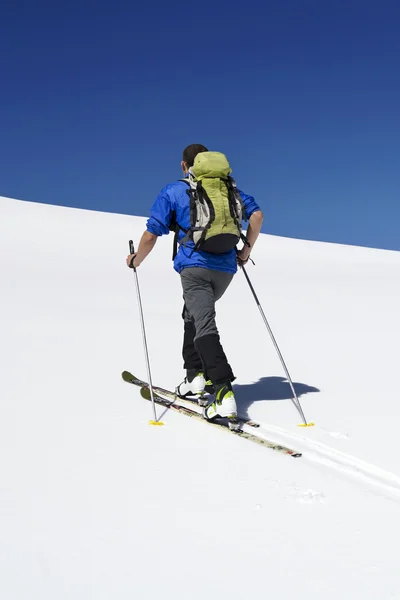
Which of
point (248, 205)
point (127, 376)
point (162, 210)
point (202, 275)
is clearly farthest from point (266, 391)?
point (162, 210)

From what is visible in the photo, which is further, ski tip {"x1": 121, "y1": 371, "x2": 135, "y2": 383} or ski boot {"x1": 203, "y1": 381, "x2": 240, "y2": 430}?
ski tip {"x1": 121, "y1": 371, "x2": 135, "y2": 383}

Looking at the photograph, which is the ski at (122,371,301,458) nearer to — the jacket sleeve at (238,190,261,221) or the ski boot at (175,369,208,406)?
the ski boot at (175,369,208,406)

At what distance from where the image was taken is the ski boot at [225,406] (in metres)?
4.55

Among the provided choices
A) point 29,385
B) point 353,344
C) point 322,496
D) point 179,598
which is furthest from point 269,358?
point 179,598

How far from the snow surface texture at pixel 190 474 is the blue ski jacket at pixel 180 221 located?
1.23 m

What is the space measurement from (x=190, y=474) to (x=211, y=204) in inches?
78.1

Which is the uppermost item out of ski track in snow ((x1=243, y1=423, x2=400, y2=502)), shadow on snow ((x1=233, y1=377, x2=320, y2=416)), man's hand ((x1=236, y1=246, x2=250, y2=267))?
man's hand ((x1=236, y1=246, x2=250, y2=267))

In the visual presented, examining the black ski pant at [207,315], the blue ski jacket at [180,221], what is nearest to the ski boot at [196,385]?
the black ski pant at [207,315]

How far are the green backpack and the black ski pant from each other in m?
0.29

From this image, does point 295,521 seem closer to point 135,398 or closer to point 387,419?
point 387,419

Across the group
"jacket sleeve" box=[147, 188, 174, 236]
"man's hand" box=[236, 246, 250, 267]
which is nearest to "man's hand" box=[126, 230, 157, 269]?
"jacket sleeve" box=[147, 188, 174, 236]

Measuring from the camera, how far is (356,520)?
9.73 ft

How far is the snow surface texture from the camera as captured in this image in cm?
248

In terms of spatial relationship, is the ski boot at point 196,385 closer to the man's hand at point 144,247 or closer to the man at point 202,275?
the man at point 202,275
